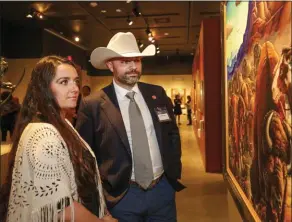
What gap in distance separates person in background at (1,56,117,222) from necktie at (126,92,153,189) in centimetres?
54

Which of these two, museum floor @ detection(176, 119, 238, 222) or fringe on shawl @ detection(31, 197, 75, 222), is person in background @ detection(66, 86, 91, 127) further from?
museum floor @ detection(176, 119, 238, 222)

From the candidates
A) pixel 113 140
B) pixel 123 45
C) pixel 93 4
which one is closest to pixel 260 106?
pixel 113 140

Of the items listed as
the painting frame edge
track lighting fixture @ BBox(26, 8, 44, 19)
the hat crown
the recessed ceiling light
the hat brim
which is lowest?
the painting frame edge

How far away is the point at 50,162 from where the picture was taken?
4.36 ft

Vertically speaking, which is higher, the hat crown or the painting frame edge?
the hat crown

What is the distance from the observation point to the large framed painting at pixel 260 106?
125cm

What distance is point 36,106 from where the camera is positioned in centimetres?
146

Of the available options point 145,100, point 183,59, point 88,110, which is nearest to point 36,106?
point 88,110

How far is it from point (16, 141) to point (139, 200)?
37.0 inches

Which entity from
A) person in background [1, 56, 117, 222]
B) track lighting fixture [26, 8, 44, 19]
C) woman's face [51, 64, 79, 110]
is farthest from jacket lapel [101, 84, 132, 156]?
track lighting fixture [26, 8, 44, 19]

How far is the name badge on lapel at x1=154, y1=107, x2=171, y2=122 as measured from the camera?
7.54ft

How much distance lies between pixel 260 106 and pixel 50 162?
95 centimetres

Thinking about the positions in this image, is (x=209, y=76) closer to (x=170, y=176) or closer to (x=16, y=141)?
(x=170, y=176)

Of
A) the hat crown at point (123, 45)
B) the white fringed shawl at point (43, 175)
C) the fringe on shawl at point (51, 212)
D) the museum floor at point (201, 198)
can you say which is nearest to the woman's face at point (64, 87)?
the white fringed shawl at point (43, 175)
